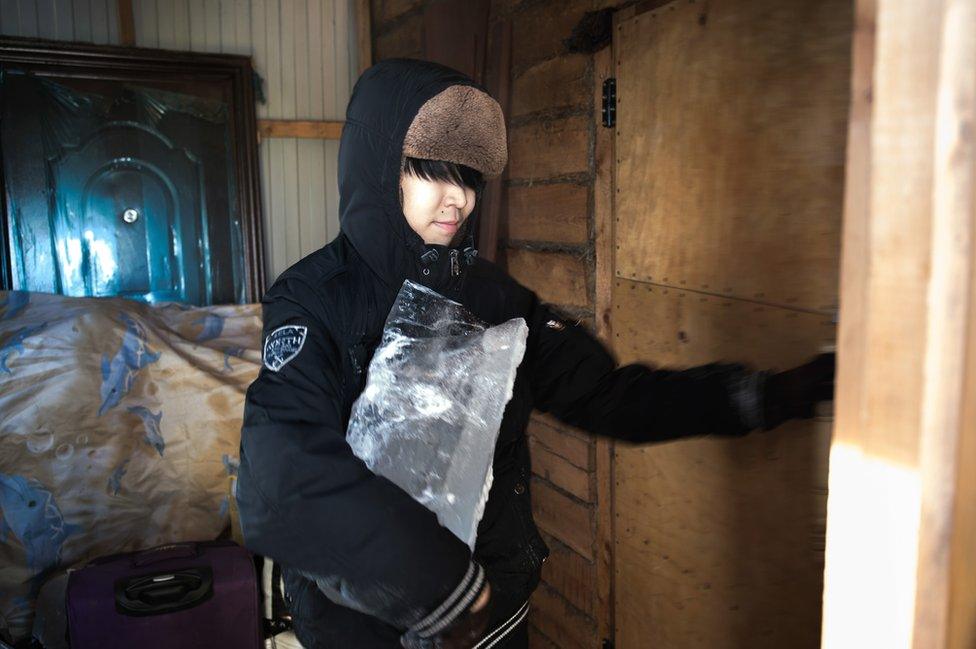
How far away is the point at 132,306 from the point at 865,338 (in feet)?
10.8

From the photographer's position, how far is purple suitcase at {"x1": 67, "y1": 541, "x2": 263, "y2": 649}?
7.60ft

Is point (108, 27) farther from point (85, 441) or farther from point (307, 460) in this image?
point (307, 460)

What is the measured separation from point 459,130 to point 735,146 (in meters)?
0.63

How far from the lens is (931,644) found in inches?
24.5

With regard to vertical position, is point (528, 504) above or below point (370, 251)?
below

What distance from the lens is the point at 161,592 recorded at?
7.83 ft

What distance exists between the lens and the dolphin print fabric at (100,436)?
8.89ft

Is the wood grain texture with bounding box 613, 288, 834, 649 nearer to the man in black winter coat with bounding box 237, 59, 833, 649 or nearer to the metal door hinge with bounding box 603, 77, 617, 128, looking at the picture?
the man in black winter coat with bounding box 237, 59, 833, 649

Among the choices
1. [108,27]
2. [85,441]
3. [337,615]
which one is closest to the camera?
[337,615]

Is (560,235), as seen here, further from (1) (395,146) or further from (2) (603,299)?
(1) (395,146)

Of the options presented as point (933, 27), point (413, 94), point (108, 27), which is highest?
point (108, 27)

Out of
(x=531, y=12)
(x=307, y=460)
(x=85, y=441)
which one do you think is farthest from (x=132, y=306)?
(x=307, y=460)

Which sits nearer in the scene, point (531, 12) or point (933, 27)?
point (933, 27)

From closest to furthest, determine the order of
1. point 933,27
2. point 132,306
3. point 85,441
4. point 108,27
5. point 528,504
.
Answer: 1. point 933,27
2. point 528,504
3. point 85,441
4. point 132,306
5. point 108,27
